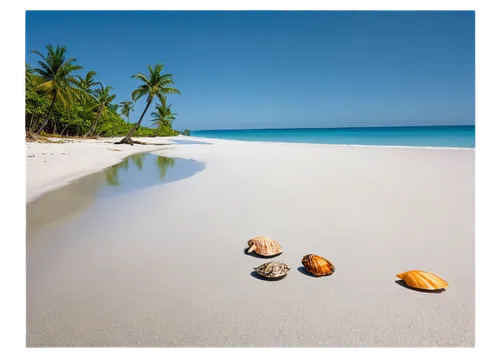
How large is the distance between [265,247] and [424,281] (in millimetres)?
958

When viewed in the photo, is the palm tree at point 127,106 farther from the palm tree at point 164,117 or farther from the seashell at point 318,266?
the seashell at point 318,266

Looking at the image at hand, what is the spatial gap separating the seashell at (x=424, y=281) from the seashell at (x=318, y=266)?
1.35ft

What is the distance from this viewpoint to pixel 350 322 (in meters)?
1.13

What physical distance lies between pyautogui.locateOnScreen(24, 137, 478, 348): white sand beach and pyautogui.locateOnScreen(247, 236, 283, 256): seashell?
0.17 ft

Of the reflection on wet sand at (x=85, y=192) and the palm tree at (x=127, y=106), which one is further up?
the palm tree at (x=127, y=106)

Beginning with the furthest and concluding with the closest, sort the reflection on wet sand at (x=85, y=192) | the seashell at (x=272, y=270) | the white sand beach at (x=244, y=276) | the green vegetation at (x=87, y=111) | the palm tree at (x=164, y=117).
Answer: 1. the palm tree at (x=164, y=117)
2. the green vegetation at (x=87, y=111)
3. the reflection on wet sand at (x=85, y=192)
4. the seashell at (x=272, y=270)
5. the white sand beach at (x=244, y=276)

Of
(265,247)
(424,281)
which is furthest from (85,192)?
(424,281)

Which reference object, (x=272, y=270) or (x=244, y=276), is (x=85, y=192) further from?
(x=272, y=270)

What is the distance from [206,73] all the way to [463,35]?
90.3 inches

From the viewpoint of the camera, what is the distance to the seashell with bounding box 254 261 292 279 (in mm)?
1440

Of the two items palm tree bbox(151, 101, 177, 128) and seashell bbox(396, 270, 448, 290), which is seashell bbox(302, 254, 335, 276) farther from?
palm tree bbox(151, 101, 177, 128)

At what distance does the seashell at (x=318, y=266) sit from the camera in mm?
1489

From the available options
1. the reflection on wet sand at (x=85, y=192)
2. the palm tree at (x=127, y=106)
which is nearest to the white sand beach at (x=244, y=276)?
the reflection on wet sand at (x=85, y=192)
